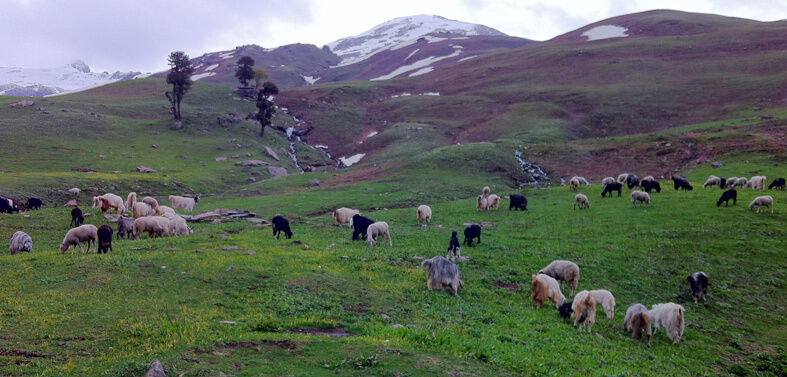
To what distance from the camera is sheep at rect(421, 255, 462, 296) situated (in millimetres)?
15422

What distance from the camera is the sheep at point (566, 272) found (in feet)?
53.7

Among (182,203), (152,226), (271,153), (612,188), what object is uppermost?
(271,153)

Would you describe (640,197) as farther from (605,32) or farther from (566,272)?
(605,32)

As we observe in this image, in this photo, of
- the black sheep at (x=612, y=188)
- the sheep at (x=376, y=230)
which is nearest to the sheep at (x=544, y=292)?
the sheep at (x=376, y=230)

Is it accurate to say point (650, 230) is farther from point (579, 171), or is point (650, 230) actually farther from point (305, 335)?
point (579, 171)

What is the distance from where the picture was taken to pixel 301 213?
34.5 meters

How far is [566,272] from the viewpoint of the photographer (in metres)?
16.5

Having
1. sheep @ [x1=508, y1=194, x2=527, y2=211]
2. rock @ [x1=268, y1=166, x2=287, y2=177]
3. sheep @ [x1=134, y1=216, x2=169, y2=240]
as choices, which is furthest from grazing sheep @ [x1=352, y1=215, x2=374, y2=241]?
rock @ [x1=268, y1=166, x2=287, y2=177]

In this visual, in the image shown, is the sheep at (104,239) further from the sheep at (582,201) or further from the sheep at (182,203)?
the sheep at (582,201)

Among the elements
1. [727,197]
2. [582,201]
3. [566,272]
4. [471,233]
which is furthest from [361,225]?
[727,197]

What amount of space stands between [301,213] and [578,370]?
27121 mm

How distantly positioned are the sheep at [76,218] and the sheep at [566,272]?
26.7 meters

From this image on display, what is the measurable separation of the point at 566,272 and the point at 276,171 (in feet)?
165

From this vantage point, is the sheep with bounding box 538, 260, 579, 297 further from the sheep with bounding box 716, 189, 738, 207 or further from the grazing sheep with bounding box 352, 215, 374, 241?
the sheep with bounding box 716, 189, 738, 207
